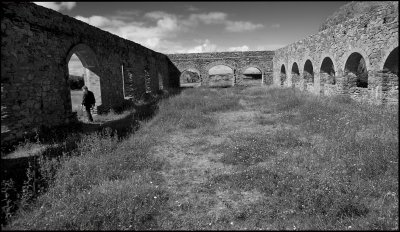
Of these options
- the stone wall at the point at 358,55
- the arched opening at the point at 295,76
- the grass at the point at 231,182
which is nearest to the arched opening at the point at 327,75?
the stone wall at the point at 358,55

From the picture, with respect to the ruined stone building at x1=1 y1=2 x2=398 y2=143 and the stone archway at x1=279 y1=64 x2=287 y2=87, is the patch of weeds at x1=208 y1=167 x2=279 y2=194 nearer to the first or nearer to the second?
the ruined stone building at x1=1 y1=2 x2=398 y2=143

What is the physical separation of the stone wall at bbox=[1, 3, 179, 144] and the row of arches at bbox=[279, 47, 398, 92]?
31.4ft

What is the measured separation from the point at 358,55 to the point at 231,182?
9.19 metres

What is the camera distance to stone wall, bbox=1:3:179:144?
20.5 feet

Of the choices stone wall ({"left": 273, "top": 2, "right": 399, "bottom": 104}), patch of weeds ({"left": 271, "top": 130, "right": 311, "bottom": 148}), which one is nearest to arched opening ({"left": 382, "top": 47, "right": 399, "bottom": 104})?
stone wall ({"left": 273, "top": 2, "right": 399, "bottom": 104})

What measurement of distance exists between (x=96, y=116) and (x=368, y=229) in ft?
29.7

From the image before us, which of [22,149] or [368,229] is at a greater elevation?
[22,149]

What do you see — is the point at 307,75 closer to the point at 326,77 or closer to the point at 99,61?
the point at 326,77

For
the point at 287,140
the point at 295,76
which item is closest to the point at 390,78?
the point at 287,140

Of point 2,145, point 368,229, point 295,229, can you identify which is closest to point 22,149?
point 2,145

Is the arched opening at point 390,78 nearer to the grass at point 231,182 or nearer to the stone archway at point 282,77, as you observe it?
the grass at point 231,182

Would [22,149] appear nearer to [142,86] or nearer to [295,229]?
[295,229]

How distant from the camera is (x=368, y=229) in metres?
2.88

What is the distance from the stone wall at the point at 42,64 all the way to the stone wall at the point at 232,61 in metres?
13.9
